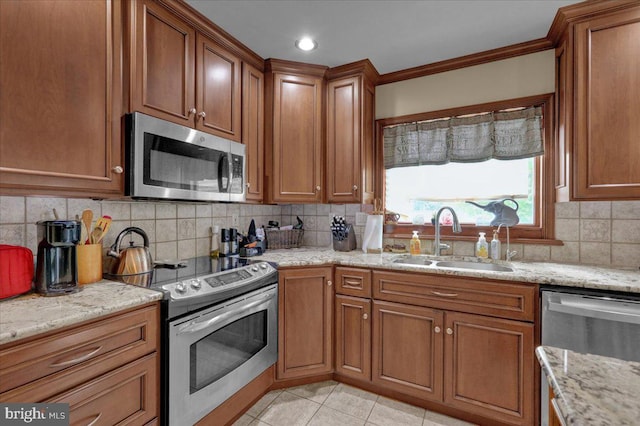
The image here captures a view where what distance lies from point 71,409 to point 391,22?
2.40 meters

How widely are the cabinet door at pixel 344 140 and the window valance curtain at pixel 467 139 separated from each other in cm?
41

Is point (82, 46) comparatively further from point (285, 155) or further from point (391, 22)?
point (391, 22)

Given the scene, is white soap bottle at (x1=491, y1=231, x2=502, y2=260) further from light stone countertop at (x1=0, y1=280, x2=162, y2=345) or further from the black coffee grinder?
the black coffee grinder

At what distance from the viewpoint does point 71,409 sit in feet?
3.31

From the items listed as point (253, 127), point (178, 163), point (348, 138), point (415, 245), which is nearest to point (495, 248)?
point (415, 245)

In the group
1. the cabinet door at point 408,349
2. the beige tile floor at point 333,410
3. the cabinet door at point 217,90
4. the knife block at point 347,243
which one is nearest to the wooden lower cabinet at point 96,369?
the beige tile floor at point 333,410

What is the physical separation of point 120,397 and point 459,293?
1722 millimetres

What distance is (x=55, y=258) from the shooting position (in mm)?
1237

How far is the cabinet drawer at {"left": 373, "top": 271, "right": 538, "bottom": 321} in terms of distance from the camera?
5.33 feet

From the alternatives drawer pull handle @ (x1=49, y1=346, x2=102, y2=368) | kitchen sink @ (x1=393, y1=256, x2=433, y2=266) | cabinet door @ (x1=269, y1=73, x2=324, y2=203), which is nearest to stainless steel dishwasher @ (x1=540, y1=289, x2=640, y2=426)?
kitchen sink @ (x1=393, y1=256, x2=433, y2=266)

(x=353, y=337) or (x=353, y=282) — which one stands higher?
(x=353, y=282)

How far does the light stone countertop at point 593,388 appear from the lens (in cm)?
48

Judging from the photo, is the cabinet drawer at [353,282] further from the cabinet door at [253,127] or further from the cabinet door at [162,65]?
the cabinet door at [162,65]

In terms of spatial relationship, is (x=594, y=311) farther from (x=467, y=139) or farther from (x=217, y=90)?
(x=217, y=90)
